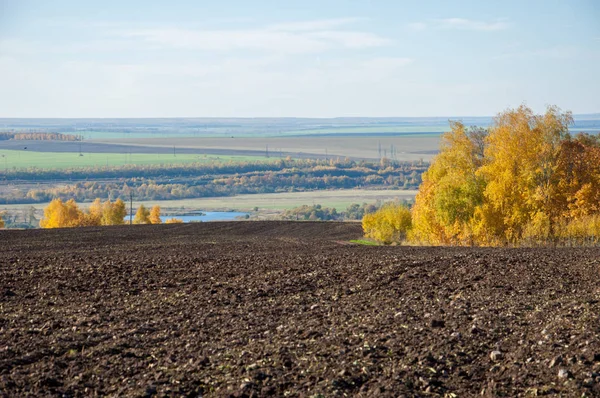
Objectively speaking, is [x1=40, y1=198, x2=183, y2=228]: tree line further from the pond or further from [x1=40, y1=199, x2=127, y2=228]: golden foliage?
the pond

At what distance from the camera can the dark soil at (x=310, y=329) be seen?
373 inches

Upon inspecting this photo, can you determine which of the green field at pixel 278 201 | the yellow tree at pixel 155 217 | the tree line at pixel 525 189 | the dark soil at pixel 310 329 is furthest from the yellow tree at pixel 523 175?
the green field at pixel 278 201

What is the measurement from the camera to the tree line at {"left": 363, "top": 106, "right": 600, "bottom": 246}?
39125 millimetres

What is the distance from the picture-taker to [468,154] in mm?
45188

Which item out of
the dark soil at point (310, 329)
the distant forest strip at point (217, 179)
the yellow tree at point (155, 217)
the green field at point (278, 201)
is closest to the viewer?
the dark soil at point (310, 329)

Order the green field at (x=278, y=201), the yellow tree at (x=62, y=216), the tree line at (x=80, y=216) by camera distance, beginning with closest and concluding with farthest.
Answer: the yellow tree at (x=62, y=216) < the tree line at (x=80, y=216) < the green field at (x=278, y=201)

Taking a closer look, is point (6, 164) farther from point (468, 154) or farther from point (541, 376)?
point (541, 376)

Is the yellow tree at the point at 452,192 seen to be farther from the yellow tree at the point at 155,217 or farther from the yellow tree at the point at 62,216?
the yellow tree at the point at 155,217

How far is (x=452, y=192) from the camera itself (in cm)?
4316

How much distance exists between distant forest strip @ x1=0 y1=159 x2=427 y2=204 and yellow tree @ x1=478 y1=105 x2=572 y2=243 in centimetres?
10820

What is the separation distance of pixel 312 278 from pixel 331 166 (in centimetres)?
17264

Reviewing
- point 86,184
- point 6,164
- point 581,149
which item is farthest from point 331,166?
point 581,149

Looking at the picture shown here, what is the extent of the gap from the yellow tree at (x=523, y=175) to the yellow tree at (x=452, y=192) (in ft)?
4.53

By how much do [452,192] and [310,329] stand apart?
32.3 metres
